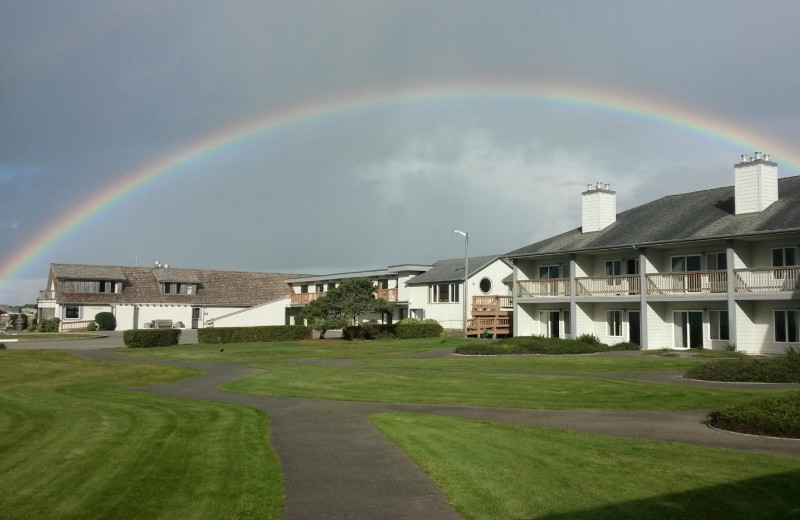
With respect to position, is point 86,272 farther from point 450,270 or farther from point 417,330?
point 417,330

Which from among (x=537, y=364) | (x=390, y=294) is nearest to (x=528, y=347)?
(x=537, y=364)

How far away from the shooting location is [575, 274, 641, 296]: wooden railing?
42.0 meters

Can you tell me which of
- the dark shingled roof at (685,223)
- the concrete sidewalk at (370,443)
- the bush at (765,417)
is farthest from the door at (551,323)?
the bush at (765,417)

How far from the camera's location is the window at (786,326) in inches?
1352

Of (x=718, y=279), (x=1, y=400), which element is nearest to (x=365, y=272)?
(x=718, y=279)

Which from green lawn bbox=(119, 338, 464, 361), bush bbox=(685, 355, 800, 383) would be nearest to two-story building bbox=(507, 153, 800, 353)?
green lawn bbox=(119, 338, 464, 361)

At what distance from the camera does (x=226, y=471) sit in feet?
33.9

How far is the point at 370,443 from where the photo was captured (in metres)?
12.4

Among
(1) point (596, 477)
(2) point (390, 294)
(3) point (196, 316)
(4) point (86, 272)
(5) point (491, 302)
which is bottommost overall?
(1) point (596, 477)

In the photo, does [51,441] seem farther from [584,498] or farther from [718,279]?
[718,279]

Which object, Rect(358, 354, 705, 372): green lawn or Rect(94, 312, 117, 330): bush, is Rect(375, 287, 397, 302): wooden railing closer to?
Rect(94, 312, 117, 330): bush

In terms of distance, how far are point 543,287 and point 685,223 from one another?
1083 cm

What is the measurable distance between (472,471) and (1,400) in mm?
15000

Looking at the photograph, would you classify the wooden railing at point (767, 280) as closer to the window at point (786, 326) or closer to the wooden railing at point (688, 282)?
the wooden railing at point (688, 282)
